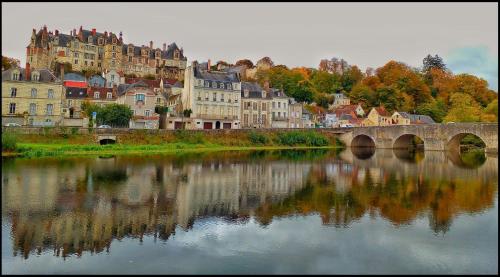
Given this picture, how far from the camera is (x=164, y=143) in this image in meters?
47.9

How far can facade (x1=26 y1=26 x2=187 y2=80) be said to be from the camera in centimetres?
7612

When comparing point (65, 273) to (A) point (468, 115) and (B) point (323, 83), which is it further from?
(B) point (323, 83)

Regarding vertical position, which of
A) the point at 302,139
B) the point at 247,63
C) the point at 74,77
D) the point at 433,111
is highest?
the point at 247,63

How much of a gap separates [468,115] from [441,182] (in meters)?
50.3

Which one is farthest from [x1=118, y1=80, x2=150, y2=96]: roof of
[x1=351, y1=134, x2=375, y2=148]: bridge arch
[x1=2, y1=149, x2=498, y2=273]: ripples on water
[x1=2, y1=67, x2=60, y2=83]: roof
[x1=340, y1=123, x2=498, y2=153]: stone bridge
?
[x1=2, y1=149, x2=498, y2=273]: ripples on water

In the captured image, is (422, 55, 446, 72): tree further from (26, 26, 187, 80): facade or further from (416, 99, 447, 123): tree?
(26, 26, 187, 80): facade

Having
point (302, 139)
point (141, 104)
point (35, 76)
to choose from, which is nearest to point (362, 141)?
point (302, 139)

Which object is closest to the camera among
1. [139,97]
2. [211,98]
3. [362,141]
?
[139,97]

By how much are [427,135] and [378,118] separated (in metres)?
24.2

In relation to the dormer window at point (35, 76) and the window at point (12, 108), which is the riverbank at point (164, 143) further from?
the dormer window at point (35, 76)

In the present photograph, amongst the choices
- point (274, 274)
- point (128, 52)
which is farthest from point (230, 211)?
point (128, 52)

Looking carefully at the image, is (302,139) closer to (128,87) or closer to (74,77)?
(128,87)

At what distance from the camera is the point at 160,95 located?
60938 mm

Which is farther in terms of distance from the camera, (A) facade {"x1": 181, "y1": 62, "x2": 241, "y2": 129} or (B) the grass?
(A) facade {"x1": 181, "y1": 62, "x2": 241, "y2": 129}
